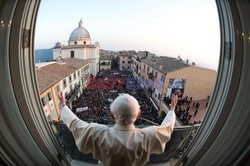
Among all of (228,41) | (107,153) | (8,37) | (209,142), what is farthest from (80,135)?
(228,41)

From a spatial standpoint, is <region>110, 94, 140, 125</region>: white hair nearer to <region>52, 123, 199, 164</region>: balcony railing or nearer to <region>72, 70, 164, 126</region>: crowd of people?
<region>52, 123, 199, 164</region>: balcony railing

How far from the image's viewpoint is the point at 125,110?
1.84 feet

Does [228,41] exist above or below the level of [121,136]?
above

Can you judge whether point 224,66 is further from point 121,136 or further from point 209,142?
point 121,136

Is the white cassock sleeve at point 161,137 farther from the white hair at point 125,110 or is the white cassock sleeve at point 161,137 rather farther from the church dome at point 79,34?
the church dome at point 79,34

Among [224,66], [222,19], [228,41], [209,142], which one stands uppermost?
[222,19]

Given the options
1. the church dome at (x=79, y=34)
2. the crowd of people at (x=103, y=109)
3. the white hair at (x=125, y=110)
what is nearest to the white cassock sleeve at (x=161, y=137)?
the white hair at (x=125, y=110)

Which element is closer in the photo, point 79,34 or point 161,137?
point 161,137

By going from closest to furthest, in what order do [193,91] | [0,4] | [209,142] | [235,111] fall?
[0,4], [235,111], [209,142], [193,91]

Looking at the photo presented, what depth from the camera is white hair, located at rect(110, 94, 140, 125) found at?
22.1 inches

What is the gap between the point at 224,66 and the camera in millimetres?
709

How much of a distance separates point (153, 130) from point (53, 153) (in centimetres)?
63

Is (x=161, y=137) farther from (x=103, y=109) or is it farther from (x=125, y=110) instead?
(x=103, y=109)

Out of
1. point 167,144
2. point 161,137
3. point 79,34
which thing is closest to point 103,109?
point 167,144
